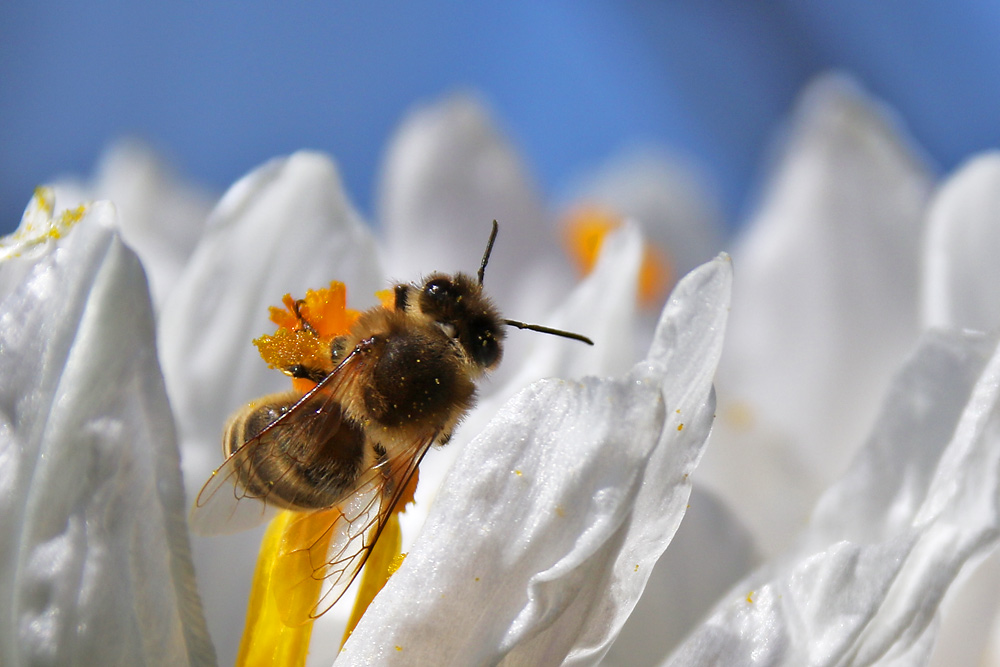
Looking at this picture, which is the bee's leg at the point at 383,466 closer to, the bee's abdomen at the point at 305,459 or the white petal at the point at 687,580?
the bee's abdomen at the point at 305,459

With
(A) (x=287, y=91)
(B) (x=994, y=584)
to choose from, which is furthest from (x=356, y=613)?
(A) (x=287, y=91)

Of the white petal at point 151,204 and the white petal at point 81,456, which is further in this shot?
the white petal at point 151,204

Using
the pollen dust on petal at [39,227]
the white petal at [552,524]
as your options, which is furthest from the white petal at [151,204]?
the white petal at [552,524]

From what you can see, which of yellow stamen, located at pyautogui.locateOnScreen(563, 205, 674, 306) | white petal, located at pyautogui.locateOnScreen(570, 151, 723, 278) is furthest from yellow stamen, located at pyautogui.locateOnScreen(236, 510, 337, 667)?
white petal, located at pyautogui.locateOnScreen(570, 151, 723, 278)

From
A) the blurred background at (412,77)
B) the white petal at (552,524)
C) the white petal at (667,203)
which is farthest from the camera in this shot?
the blurred background at (412,77)

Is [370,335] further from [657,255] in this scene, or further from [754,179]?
[754,179]

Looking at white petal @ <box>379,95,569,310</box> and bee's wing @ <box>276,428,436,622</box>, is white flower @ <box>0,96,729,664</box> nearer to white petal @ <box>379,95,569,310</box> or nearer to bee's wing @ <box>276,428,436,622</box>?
bee's wing @ <box>276,428,436,622</box>
